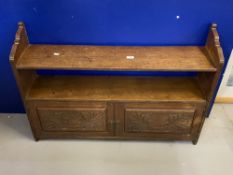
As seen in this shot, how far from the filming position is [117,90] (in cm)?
168

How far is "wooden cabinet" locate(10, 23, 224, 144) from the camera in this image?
146 centimetres

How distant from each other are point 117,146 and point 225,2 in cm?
131

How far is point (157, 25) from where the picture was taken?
1.59 metres

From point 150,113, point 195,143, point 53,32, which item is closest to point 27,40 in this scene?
point 53,32

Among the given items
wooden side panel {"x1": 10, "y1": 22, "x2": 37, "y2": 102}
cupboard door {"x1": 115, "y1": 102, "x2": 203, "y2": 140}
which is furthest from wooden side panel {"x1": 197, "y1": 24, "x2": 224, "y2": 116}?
wooden side panel {"x1": 10, "y1": 22, "x2": 37, "y2": 102}

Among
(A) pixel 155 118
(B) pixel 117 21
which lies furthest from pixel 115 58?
(A) pixel 155 118

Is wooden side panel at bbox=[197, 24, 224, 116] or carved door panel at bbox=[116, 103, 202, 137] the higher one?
wooden side panel at bbox=[197, 24, 224, 116]

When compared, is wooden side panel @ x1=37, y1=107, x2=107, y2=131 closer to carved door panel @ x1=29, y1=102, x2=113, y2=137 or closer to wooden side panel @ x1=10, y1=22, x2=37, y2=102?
carved door panel @ x1=29, y1=102, x2=113, y2=137

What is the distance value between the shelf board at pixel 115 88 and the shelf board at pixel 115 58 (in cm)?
26

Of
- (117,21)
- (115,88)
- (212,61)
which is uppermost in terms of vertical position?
(117,21)

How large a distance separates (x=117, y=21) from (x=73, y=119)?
79 cm

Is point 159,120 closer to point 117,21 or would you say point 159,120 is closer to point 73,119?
point 73,119

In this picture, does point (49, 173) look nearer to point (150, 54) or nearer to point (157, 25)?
point (150, 54)

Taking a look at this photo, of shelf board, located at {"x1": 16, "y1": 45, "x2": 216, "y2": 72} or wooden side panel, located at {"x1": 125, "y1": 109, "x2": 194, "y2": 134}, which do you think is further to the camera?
wooden side panel, located at {"x1": 125, "y1": 109, "x2": 194, "y2": 134}
